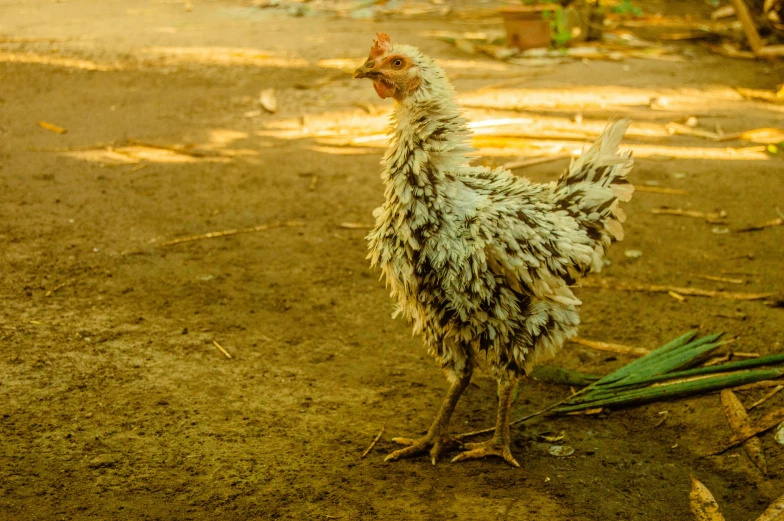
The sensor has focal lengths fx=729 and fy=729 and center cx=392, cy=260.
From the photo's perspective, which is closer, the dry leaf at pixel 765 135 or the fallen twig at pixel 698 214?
the fallen twig at pixel 698 214

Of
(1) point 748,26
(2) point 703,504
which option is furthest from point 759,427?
(1) point 748,26

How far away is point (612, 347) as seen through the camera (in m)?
4.35

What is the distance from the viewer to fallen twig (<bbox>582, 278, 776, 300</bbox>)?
15.4 ft

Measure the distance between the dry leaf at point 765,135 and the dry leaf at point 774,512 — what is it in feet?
18.1

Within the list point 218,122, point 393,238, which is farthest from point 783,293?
point 218,122

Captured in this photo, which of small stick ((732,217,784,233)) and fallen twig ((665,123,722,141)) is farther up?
fallen twig ((665,123,722,141))

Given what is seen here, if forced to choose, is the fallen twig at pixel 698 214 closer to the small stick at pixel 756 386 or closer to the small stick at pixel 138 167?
the small stick at pixel 756 386

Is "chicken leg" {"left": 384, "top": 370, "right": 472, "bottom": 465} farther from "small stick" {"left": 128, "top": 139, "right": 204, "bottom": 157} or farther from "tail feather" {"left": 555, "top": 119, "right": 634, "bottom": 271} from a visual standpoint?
"small stick" {"left": 128, "top": 139, "right": 204, "bottom": 157}

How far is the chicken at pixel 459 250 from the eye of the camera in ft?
10.6

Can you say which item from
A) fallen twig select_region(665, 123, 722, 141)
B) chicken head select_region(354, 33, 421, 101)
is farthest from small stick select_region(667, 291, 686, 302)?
fallen twig select_region(665, 123, 722, 141)

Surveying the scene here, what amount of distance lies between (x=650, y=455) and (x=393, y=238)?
5.25 ft

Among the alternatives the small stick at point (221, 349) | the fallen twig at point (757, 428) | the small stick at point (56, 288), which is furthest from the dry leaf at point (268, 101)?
the fallen twig at point (757, 428)

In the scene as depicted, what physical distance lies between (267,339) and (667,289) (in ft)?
8.78

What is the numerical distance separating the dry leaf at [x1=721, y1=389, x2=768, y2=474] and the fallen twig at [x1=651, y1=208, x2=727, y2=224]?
2.46m
